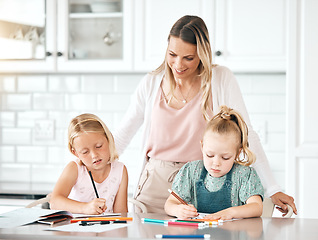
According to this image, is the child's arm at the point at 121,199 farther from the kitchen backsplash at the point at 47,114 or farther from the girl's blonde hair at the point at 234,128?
the kitchen backsplash at the point at 47,114

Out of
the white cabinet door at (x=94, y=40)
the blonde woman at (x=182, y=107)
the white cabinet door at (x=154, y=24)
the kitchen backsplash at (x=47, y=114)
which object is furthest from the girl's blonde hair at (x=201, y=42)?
the kitchen backsplash at (x=47, y=114)

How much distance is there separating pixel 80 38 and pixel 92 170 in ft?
5.00

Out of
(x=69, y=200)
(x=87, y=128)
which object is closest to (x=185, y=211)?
(x=69, y=200)

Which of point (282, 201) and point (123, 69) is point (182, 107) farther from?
point (123, 69)

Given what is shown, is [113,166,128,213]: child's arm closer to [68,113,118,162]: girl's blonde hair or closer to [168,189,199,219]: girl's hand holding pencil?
[68,113,118,162]: girl's blonde hair

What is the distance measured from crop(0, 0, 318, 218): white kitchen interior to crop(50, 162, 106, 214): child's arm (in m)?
0.93

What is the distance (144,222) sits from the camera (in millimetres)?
1616

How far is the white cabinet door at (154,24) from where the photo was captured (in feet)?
10.6

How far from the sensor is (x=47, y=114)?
152 inches

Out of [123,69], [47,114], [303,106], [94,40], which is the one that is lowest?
[47,114]

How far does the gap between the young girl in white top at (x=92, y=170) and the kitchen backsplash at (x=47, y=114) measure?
1447mm

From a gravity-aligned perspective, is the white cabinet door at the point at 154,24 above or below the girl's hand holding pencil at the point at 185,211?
above

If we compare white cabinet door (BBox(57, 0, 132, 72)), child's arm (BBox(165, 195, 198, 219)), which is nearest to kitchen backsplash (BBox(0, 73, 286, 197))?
white cabinet door (BBox(57, 0, 132, 72))

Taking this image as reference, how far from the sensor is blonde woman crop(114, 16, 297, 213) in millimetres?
2146
